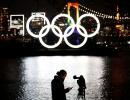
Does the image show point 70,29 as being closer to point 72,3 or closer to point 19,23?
point 72,3

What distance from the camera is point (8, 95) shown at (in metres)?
16.6

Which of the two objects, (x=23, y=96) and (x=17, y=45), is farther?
(x=17, y=45)

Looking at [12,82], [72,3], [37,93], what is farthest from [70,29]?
[37,93]

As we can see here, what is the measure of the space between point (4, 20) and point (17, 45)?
8146cm

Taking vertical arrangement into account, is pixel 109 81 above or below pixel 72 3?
below

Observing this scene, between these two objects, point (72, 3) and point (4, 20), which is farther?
point (4, 20)

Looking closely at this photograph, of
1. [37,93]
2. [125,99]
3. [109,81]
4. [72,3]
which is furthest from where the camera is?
[72,3]

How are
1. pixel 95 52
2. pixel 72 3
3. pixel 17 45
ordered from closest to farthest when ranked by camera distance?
pixel 95 52
pixel 17 45
pixel 72 3

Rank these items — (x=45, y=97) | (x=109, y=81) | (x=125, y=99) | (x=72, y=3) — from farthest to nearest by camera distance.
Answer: (x=72, y=3) → (x=109, y=81) → (x=45, y=97) → (x=125, y=99)

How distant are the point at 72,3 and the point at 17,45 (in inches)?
1169

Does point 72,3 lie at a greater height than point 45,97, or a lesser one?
greater

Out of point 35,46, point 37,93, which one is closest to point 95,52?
point 35,46

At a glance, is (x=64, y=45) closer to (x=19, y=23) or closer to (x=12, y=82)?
(x=12, y=82)

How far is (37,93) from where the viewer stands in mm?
16953
